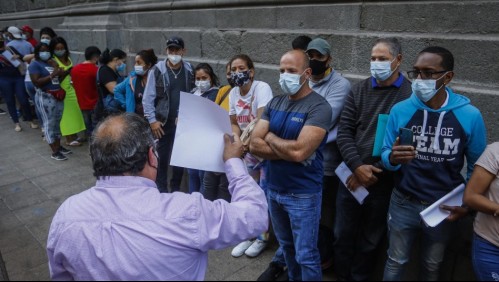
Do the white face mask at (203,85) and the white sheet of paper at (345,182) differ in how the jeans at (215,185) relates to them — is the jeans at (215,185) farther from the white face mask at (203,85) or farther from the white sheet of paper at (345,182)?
the white sheet of paper at (345,182)

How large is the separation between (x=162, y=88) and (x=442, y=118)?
3.00 meters

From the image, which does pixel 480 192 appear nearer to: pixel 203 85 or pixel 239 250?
pixel 239 250

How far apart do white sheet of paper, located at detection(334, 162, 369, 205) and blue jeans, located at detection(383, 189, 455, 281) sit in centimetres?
24

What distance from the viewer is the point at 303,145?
7.66ft

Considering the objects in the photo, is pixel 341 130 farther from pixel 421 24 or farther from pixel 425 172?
pixel 421 24

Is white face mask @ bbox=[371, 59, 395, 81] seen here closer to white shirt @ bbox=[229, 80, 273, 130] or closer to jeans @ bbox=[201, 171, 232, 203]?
white shirt @ bbox=[229, 80, 273, 130]

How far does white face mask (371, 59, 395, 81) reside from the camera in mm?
2625

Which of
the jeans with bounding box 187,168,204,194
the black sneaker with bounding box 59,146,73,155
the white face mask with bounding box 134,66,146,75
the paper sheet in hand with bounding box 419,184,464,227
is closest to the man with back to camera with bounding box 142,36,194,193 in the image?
the white face mask with bounding box 134,66,146,75

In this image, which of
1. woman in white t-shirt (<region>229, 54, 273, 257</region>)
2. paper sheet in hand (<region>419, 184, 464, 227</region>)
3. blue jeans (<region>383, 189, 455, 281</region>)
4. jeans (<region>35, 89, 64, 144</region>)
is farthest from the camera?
jeans (<region>35, 89, 64, 144</region>)

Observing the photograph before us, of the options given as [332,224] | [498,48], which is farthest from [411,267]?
[498,48]

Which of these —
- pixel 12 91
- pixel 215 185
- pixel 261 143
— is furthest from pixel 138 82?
pixel 12 91

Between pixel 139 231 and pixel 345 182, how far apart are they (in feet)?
6.20

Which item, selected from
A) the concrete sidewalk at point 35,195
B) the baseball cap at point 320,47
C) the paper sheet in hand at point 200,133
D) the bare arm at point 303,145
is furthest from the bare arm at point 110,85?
the paper sheet in hand at point 200,133

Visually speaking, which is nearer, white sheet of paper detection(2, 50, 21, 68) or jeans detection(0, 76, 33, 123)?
white sheet of paper detection(2, 50, 21, 68)
